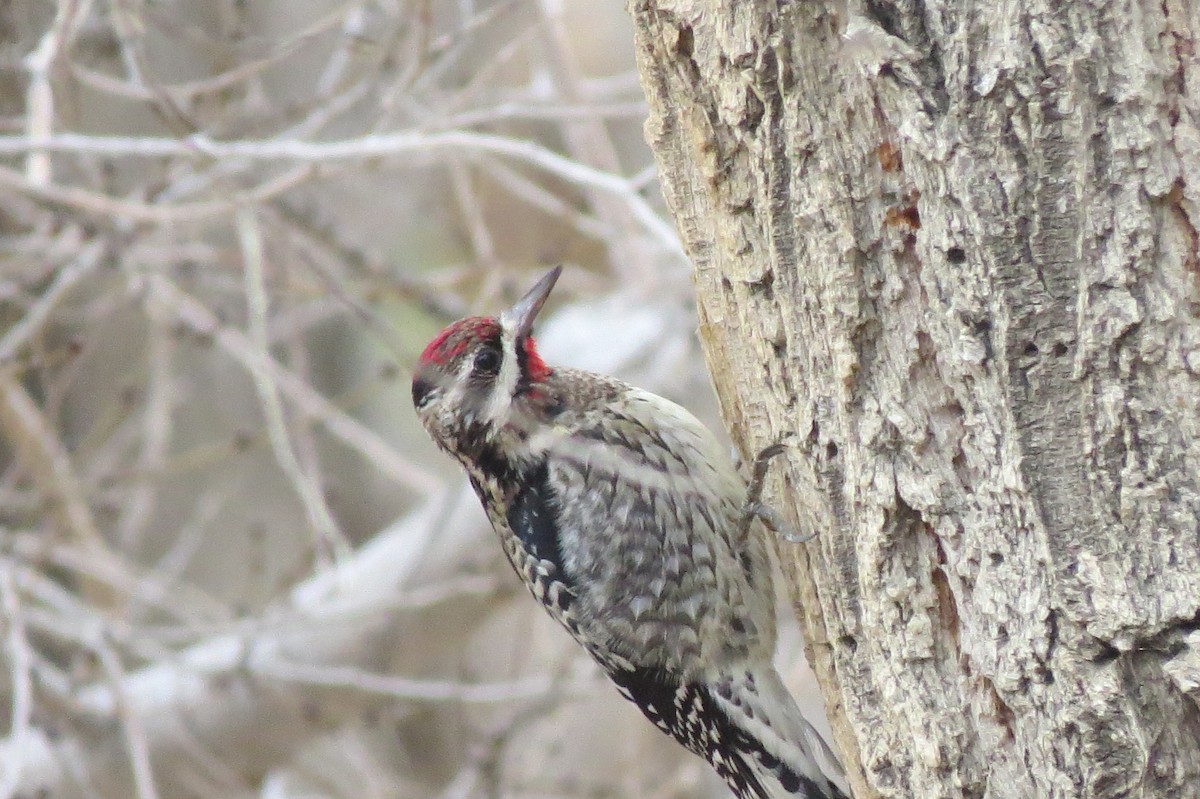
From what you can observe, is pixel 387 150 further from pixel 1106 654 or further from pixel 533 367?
pixel 1106 654

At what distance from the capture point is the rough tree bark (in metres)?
1.70

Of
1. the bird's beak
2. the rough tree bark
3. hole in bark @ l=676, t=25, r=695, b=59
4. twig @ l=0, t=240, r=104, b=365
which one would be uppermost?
twig @ l=0, t=240, r=104, b=365

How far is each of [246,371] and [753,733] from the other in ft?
14.1

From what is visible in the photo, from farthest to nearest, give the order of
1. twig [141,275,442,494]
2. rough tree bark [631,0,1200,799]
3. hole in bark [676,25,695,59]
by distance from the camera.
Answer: twig [141,275,442,494] → hole in bark [676,25,695,59] → rough tree bark [631,0,1200,799]

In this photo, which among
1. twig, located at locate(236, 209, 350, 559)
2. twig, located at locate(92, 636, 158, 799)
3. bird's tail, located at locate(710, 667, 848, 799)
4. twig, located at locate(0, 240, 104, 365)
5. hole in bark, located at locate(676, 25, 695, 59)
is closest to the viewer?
hole in bark, located at locate(676, 25, 695, 59)

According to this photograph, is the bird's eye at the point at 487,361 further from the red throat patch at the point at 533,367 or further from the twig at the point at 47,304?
the twig at the point at 47,304

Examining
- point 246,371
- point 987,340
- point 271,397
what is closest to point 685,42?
point 987,340

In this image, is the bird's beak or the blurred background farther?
the blurred background

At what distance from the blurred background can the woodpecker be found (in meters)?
0.47

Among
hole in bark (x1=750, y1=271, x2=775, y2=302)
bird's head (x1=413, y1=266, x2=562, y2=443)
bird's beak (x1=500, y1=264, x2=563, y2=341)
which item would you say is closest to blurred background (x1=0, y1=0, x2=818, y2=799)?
bird's beak (x1=500, y1=264, x2=563, y2=341)

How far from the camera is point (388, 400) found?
7410 mm

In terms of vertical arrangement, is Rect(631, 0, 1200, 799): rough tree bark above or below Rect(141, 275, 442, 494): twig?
below

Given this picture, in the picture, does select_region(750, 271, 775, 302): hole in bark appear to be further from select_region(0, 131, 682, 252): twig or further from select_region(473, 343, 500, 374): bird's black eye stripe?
select_region(473, 343, 500, 374): bird's black eye stripe

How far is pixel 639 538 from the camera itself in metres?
2.84
